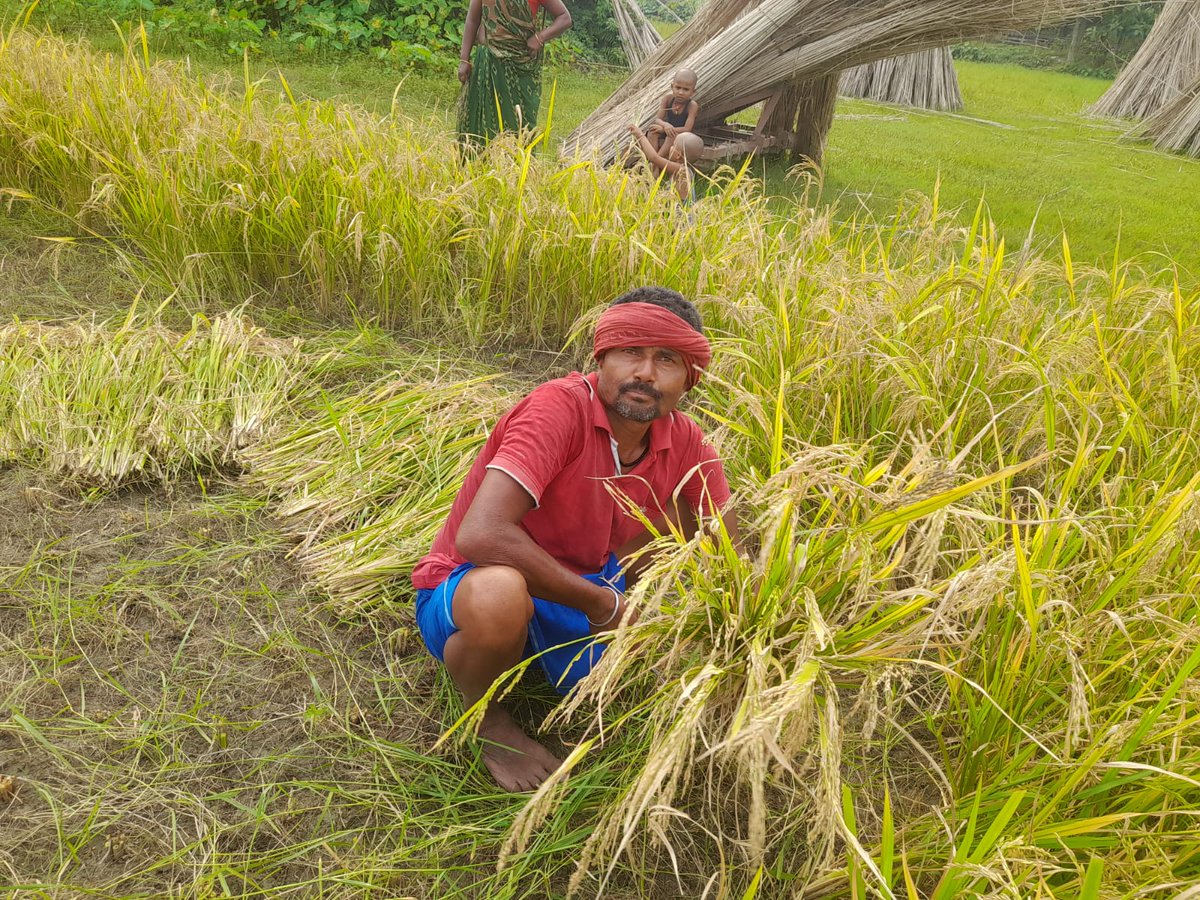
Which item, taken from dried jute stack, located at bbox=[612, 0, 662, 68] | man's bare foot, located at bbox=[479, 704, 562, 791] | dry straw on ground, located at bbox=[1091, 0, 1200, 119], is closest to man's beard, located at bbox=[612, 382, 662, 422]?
man's bare foot, located at bbox=[479, 704, 562, 791]

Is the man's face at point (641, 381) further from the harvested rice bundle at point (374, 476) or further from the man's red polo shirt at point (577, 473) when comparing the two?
the harvested rice bundle at point (374, 476)

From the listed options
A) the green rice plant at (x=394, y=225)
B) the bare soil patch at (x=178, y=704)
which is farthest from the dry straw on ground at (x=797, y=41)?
the bare soil patch at (x=178, y=704)

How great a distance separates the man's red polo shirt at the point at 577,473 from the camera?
1712mm

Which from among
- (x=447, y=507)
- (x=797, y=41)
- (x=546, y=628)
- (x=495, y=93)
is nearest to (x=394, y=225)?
(x=447, y=507)

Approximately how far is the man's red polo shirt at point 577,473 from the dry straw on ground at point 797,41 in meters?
3.71

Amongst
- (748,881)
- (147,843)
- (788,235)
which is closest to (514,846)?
(748,881)

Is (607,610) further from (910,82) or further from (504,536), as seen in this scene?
(910,82)

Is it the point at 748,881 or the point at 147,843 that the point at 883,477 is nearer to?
the point at 748,881

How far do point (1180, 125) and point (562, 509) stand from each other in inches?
387

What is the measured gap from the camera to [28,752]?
5.74 ft

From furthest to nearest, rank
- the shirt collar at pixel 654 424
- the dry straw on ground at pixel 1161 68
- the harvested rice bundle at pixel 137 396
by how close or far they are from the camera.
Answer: the dry straw on ground at pixel 1161 68
the harvested rice bundle at pixel 137 396
the shirt collar at pixel 654 424

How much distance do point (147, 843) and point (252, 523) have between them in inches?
40.4

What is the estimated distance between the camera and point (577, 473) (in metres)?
1.80

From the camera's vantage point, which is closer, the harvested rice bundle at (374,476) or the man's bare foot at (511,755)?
the man's bare foot at (511,755)
